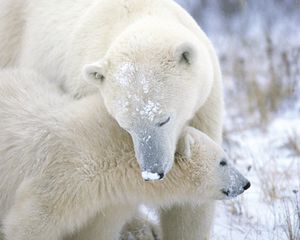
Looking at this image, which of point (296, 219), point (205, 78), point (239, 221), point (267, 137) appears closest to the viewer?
point (205, 78)

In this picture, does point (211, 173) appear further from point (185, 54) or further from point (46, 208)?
point (46, 208)

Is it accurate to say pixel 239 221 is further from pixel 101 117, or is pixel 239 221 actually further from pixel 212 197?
pixel 101 117

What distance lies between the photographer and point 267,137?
7.46m

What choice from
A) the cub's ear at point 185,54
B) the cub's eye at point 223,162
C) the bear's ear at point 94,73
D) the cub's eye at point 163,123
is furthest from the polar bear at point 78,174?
the cub's ear at point 185,54

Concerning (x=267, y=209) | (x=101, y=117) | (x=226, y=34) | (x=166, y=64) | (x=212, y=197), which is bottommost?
(x=226, y=34)

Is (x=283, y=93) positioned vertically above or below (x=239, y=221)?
below

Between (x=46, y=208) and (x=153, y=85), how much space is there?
2.79 feet

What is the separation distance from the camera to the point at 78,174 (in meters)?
4.03

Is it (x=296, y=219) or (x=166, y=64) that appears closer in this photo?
(x=166, y=64)

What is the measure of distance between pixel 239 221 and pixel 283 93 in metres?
3.44

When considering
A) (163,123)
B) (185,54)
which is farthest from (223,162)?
(185,54)

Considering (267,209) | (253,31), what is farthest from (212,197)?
(253,31)

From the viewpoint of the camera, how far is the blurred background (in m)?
5.37

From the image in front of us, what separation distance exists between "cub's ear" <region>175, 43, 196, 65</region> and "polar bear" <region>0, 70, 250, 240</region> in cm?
45
